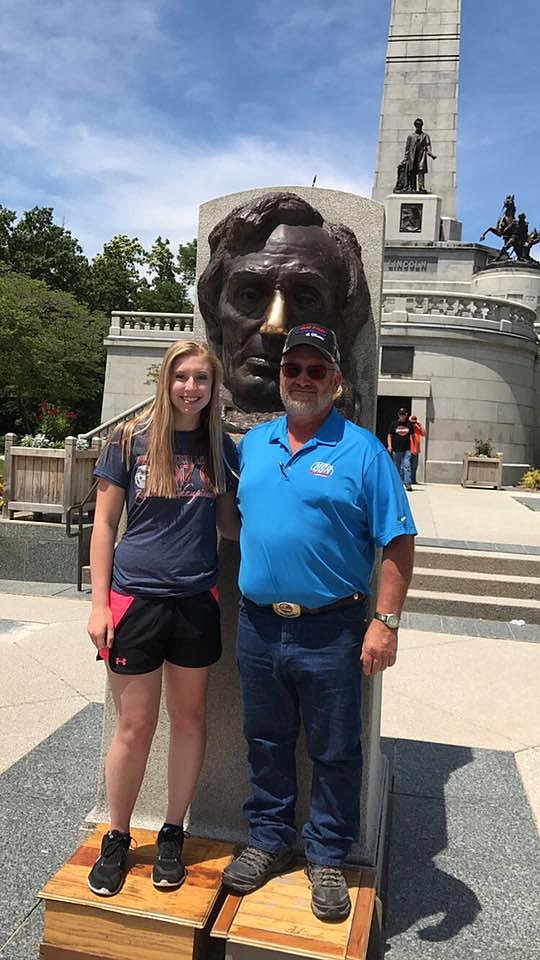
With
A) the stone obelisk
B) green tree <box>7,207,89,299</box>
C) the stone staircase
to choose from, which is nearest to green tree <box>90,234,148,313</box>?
green tree <box>7,207,89,299</box>

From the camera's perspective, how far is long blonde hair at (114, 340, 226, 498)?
2393 millimetres

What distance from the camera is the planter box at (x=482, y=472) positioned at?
20594 millimetres

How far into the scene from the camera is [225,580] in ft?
9.43

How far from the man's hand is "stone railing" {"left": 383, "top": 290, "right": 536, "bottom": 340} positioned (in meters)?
21.0

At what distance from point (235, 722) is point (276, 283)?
1849 mm

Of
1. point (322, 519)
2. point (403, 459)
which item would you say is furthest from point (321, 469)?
point (403, 459)

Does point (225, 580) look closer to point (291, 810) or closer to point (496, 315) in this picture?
point (291, 810)

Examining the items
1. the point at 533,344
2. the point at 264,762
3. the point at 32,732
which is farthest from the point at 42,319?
the point at 264,762

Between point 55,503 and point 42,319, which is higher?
point 42,319

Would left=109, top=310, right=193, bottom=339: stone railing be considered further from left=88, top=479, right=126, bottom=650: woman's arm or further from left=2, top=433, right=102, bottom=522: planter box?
left=88, top=479, right=126, bottom=650: woman's arm

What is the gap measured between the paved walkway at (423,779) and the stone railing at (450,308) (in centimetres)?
1711

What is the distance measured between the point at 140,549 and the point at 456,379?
2114 cm

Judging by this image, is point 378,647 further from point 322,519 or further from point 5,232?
→ point 5,232

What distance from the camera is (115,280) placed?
45312 millimetres
